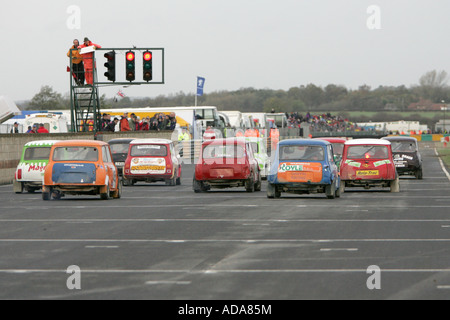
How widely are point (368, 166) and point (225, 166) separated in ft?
13.1

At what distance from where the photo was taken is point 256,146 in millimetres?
34344

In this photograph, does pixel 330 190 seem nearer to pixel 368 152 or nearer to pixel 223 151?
pixel 368 152

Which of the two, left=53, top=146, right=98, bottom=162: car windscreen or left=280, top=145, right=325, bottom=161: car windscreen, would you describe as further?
left=280, top=145, right=325, bottom=161: car windscreen

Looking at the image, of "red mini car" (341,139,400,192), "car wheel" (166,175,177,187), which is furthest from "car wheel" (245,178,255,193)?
"car wheel" (166,175,177,187)

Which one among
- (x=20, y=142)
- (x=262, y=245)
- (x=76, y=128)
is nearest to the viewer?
(x=262, y=245)

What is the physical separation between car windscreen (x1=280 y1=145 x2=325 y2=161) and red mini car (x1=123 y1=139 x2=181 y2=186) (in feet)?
25.9

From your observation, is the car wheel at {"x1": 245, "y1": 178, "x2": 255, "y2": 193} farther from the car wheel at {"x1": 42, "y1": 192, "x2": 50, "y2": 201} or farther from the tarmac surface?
the car wheel at {"x1": 42, "y1": 192, "x2": 50, "y2": 201}

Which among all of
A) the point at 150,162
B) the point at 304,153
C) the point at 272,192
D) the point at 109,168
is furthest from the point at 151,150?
the point at 304,153

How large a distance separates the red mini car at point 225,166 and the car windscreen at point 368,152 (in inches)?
112

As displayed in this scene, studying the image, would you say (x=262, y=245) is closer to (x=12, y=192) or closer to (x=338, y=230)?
(x=338, y=230)

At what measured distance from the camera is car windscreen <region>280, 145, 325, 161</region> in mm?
25689
